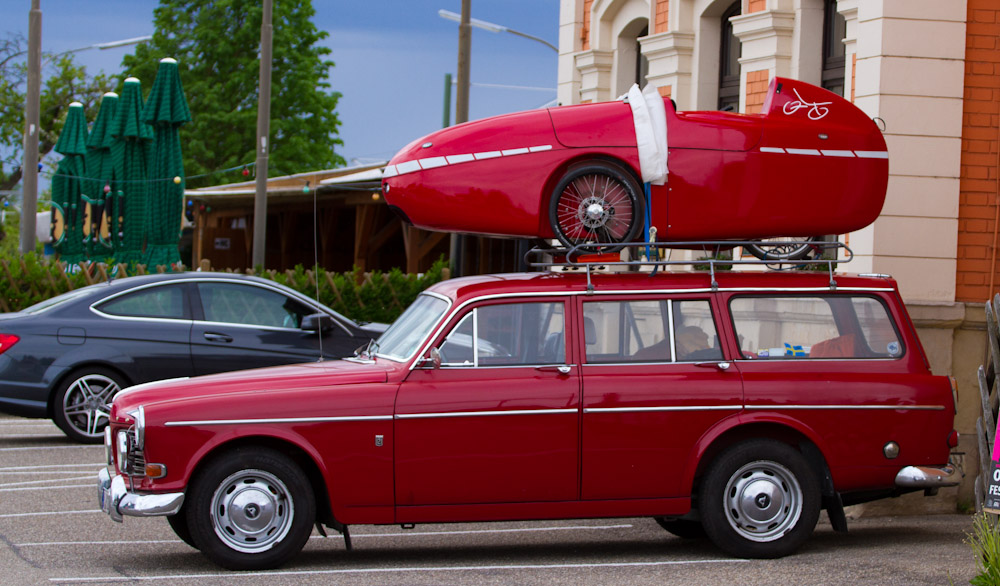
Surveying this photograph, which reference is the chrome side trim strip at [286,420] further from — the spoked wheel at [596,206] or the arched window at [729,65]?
the arched window at [729,65]

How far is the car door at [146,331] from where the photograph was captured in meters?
12.2

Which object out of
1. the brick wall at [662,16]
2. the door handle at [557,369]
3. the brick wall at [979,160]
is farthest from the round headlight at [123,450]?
the brick wall at [662,16]

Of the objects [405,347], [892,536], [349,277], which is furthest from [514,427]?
[349,277]

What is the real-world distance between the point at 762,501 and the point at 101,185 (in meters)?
24.8

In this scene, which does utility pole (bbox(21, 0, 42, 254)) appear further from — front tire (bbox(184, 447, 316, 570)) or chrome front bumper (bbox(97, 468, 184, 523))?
front tire (bbox(184, 447, 316, 570))

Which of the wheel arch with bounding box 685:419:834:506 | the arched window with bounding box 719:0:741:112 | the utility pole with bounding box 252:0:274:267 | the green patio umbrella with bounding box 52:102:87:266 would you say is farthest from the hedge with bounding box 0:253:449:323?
the green patio umbrella with bounding box 52:102:87:266

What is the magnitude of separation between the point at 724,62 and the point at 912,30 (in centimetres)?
652

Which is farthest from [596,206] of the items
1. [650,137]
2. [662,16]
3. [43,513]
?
[662,16]

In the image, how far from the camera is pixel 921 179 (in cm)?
1012

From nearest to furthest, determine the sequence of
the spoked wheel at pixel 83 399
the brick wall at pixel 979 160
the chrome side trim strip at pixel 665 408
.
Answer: the chrome side trim strip at pixel 665 408
the brick wall at pixel 979 160
the spoked wheel at pixel 83 399

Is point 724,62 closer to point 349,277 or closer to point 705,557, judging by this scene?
point 349,277

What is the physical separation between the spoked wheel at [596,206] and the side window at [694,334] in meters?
0.62

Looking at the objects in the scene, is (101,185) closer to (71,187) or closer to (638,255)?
(71,187)

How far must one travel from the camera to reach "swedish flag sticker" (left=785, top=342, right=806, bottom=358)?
7738 millimetres
